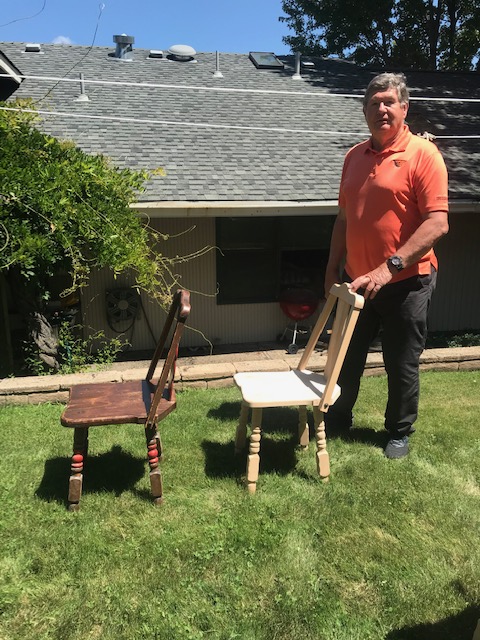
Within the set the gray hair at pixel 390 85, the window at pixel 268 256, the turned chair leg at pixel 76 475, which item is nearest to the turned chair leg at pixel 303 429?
the turned chair leg at pixel 76 475

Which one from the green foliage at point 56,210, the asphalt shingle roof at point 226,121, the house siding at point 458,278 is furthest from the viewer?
the house siding at point 458,278

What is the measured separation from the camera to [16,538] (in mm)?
2494

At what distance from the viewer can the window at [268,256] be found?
655 cm

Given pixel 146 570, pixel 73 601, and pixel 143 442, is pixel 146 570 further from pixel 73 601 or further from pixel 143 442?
pixel 143 442

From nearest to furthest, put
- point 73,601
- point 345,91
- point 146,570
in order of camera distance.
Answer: point 73,601 < point 146,570 < point 345,91

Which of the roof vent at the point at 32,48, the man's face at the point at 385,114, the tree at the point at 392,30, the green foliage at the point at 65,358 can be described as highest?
the tree at the point at 392,30

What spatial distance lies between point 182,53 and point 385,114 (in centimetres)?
779

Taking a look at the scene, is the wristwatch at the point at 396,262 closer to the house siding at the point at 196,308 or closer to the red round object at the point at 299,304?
the house siding at the point at 196,308

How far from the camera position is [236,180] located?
239 inches

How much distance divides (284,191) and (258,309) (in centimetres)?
160

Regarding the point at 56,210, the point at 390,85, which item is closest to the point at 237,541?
the point at 390,85

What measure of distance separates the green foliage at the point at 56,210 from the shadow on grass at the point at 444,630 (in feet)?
11.7

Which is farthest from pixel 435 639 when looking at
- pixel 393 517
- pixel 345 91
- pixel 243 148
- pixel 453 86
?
pixel 453 86

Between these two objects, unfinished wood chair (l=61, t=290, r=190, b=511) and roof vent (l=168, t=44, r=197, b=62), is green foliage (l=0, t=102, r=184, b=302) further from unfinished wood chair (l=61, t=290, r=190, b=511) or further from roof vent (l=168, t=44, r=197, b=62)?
roof vent (l=168, t=44, r=197, b=62)
